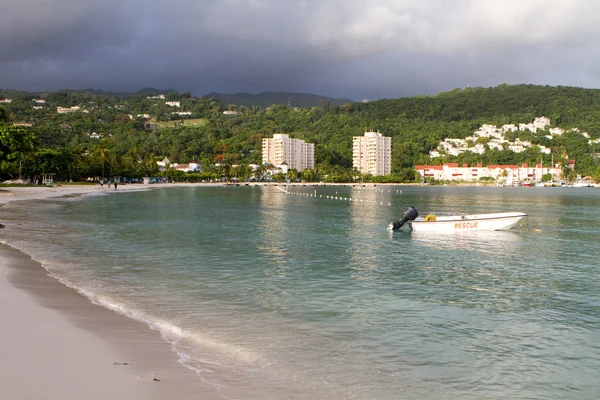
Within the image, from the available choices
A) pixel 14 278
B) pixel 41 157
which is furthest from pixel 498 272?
pixel 41 157

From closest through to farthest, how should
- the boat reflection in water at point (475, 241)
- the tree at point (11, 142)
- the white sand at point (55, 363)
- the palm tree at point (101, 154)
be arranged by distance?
the white sand at point (55, 363) → the boat reflection in water at point (475, 241) → the tree at point (11, 142) → the palm tree at point (101, 154)

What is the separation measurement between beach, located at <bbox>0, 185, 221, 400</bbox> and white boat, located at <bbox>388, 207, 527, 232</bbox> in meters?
24.7

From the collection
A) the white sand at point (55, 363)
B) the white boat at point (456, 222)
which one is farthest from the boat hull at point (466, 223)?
the white sand at point (55, 363)

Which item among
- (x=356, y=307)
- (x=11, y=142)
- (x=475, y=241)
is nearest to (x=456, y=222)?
(x=475, y=241)

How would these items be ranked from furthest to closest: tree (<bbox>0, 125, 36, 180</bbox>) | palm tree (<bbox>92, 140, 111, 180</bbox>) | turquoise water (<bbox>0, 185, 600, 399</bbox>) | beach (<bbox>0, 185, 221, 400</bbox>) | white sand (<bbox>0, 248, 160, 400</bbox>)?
1. palm tree (<bbox>92, 140, 111, 180</bbox>)
2. tree (<bbox>0, 125, 36, 180</bbox>)
3. turquoise water (<bbox>0, 185, 600, 399</bbox>)
4. beach (<bbox>0, 185, 221, 400</bbox>)
5. white sand (<bbox>0, 248, 160, 400</bbox>)

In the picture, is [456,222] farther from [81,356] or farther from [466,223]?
[81,356]

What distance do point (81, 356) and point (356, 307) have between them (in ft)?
24.1

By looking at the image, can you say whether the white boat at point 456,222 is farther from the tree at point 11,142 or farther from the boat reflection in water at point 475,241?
the tree at point 11,142

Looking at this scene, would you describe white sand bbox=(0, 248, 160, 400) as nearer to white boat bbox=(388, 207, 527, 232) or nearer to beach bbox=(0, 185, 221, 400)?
beach bbox=(0, 185, 221, 400)

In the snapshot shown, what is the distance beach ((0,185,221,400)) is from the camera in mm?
7297

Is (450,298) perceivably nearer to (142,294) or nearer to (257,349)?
(257,349)

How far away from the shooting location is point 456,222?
33.5 metres

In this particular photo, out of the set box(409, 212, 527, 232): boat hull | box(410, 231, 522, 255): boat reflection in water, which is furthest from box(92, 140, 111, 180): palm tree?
box(410, 231, 522, 255): boat reflection in water

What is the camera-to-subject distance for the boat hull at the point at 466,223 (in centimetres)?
3353
